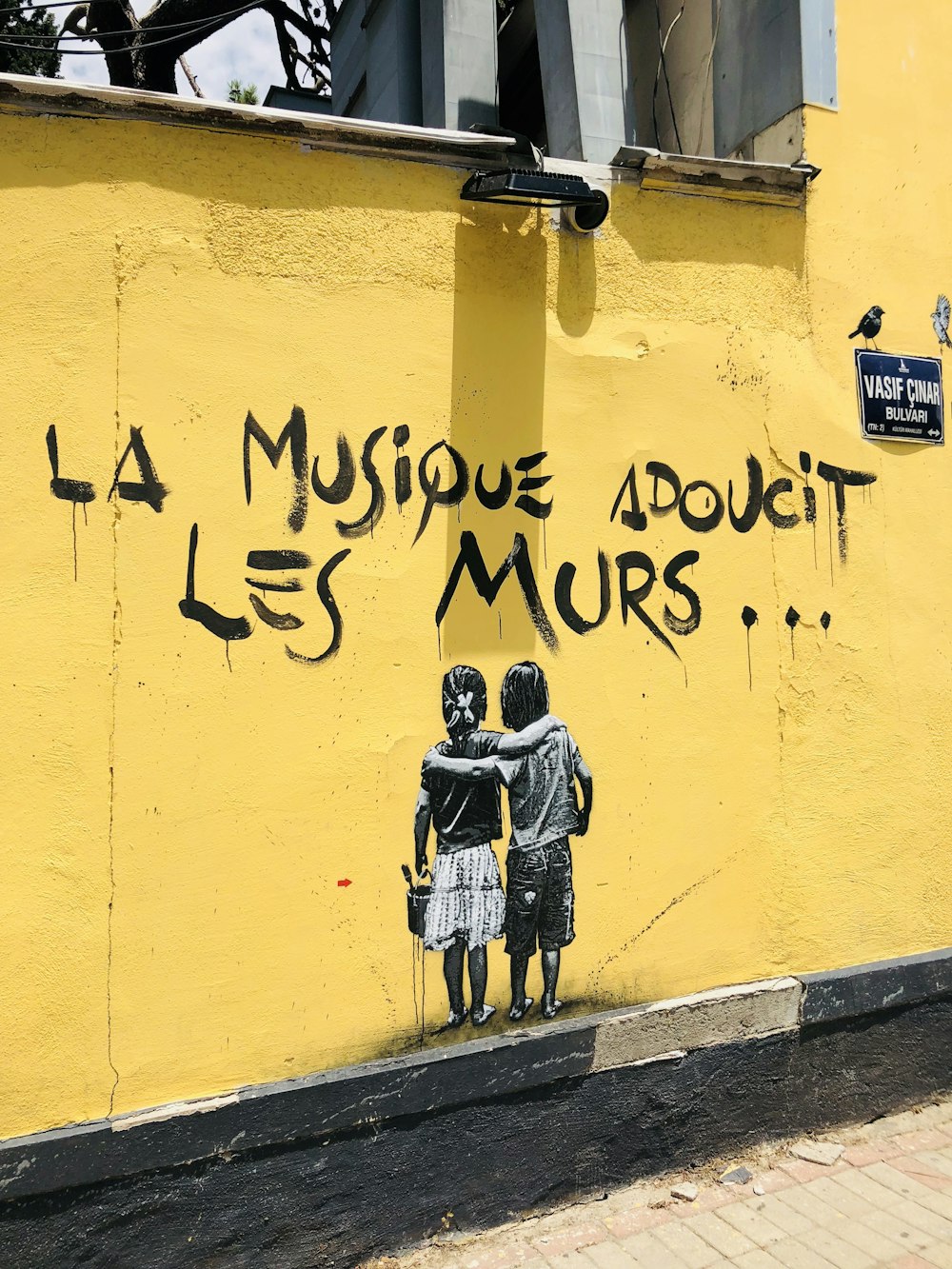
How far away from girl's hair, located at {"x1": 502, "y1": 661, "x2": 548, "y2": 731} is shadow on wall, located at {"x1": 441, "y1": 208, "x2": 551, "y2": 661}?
0.19 feet

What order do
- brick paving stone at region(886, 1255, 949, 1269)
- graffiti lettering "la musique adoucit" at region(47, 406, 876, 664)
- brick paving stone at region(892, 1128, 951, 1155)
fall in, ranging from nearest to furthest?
graffiti lettering "la musique adoucit" at region(47, 406, 876, 664) < brick paving stone at region(886, 1255, 949, 1269) < brick paving stone at region(892, 1128, 951, 1155)

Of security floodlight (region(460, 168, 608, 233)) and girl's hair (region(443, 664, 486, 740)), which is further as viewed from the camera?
girl's hair (region(443, 664, 486, 740))

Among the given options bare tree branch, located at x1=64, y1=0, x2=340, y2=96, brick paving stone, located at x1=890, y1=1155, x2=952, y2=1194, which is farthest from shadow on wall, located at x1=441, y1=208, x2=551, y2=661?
bare tree branch, located at x1=64, y1=0, x2=340, y2=96

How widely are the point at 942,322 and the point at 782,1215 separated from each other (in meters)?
3.72

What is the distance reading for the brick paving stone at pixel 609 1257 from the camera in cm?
312

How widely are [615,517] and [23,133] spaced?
2278 millimetres

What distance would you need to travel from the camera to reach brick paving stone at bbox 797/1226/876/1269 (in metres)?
3.15

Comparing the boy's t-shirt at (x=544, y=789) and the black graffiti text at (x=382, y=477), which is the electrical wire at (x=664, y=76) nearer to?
the black graffiti text at (x=382, y=477)

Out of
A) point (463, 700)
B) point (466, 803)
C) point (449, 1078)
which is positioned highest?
point (463, 700)

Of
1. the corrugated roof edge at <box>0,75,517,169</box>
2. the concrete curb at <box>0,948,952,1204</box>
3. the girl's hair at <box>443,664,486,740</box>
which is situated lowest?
the concrete curb at <box>0,948,952,1204</box>

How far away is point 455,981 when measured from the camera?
3.30 metres

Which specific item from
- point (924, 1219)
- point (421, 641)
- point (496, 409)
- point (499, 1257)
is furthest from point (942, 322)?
point (499, 1257)

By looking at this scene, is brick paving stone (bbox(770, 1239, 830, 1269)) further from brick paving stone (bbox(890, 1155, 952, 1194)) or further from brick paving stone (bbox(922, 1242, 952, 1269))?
brick paving stone (bbox(890, 1155, 952, 1194))

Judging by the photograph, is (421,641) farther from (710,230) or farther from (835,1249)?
(835,1249)
